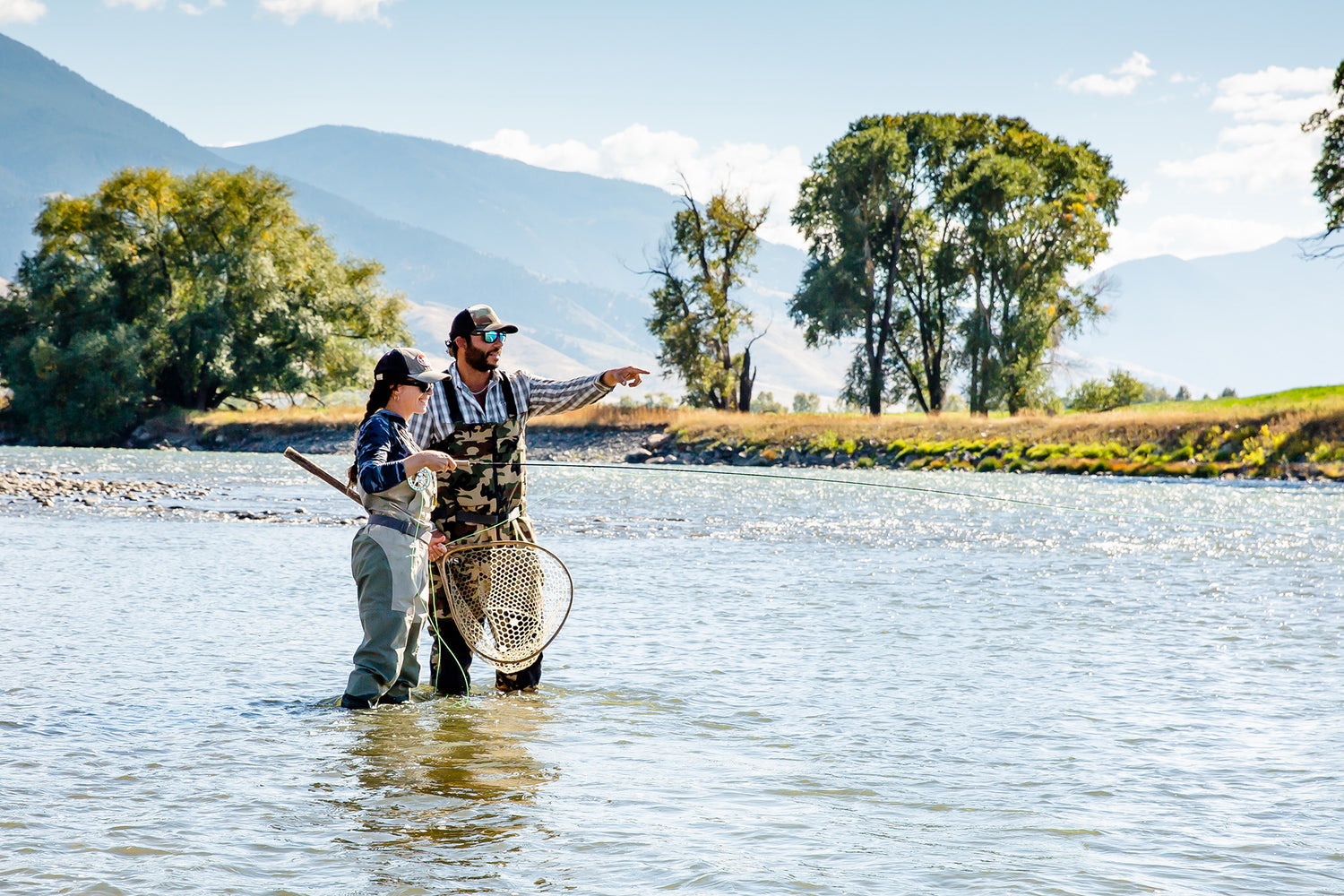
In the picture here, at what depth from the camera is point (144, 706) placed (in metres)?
6.60

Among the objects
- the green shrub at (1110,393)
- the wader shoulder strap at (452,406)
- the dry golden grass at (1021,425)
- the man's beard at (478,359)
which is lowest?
the wader shoulder strap at (452,406)

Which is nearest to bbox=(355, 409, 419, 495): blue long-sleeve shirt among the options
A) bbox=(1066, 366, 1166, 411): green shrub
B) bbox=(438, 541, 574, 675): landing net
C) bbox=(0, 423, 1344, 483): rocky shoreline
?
bbox=(438, 541, 574, 675): landing net

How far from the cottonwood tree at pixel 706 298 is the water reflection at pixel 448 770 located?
146 ft

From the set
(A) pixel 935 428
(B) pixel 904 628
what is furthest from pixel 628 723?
(A) pixel 935 428

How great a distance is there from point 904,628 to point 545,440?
128 ft

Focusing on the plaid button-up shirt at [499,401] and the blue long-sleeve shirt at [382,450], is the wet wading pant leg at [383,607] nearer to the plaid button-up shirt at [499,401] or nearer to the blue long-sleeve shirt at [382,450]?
the blue long-sleeve shirt at [382,450]

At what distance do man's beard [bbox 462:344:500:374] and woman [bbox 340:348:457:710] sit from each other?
20cm

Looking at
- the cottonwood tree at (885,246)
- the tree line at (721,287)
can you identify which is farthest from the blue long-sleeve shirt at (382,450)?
the cottonwood tree at (885,246)

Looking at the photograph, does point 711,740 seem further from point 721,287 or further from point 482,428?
point 721,287

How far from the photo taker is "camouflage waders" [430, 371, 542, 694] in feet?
20.7

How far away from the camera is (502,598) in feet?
21.6

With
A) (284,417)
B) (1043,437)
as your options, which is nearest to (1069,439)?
(1043,437)

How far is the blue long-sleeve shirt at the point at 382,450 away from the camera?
226 inches

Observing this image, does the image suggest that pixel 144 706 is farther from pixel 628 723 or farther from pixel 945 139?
pixel 945 139
